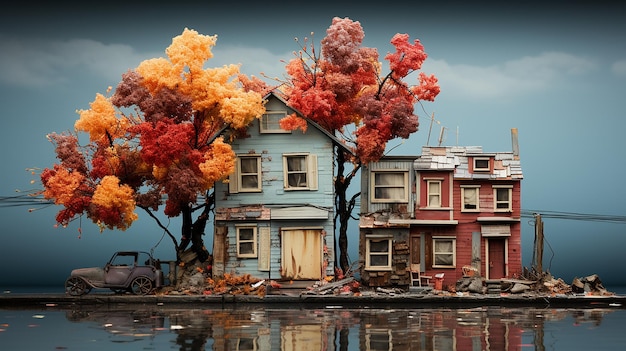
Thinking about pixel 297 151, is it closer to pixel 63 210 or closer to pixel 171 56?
pixel 171 56

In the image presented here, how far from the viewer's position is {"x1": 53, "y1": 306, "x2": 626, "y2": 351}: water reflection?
2645cm

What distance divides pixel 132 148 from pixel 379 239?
10.5 meters

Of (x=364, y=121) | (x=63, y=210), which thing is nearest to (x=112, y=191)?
(x=63, y=210)

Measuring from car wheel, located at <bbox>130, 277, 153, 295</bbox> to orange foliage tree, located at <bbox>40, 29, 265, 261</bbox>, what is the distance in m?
2.10

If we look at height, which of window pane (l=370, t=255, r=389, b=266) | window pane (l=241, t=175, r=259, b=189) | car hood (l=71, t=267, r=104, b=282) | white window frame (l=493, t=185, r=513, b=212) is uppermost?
window pane (l=241, t=175, r=259, b=189)

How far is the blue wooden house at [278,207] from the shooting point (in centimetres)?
4119

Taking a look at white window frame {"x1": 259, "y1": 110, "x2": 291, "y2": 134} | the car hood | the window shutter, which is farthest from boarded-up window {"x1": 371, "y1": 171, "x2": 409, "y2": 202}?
the car hood

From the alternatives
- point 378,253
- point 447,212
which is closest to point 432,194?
→ point 447,212

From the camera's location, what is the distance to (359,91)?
1665 inches

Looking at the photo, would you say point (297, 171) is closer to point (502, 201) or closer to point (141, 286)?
point (141, 286)

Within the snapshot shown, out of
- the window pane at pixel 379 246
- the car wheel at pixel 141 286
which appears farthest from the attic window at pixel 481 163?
the car wheel at pixel 141 286

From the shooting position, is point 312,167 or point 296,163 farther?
point 296,163

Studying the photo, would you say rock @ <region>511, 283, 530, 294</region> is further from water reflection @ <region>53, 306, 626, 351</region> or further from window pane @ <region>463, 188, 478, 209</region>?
window pane @ <region>463, 188, 478, 209</region>

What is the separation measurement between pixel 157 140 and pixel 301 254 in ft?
24.1
